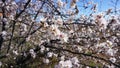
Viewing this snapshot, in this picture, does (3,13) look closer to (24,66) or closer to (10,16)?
(10,16)

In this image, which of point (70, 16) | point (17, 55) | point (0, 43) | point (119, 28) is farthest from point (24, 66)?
point (119, 28)

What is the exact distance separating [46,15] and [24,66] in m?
1.11

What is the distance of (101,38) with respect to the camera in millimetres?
5266

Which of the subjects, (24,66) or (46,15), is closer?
(24,66)

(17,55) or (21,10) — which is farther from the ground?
(21,10)

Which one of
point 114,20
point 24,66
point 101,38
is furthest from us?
point 24,66

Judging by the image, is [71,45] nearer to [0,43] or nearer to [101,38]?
[101,38]


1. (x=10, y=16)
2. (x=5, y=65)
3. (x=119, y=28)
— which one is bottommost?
(x=5, y=65)

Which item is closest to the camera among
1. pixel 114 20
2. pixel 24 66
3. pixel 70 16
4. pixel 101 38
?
pixel 114 20

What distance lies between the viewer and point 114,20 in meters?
4.73

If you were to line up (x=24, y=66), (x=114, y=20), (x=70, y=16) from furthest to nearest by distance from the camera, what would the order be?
(x=70, y=16)
(x=24, y=66)
(x=114, y=20)

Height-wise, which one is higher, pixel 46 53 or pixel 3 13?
pixel 3 13

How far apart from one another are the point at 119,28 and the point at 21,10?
5.93ft

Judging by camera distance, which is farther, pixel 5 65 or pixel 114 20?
pixel 5 65
